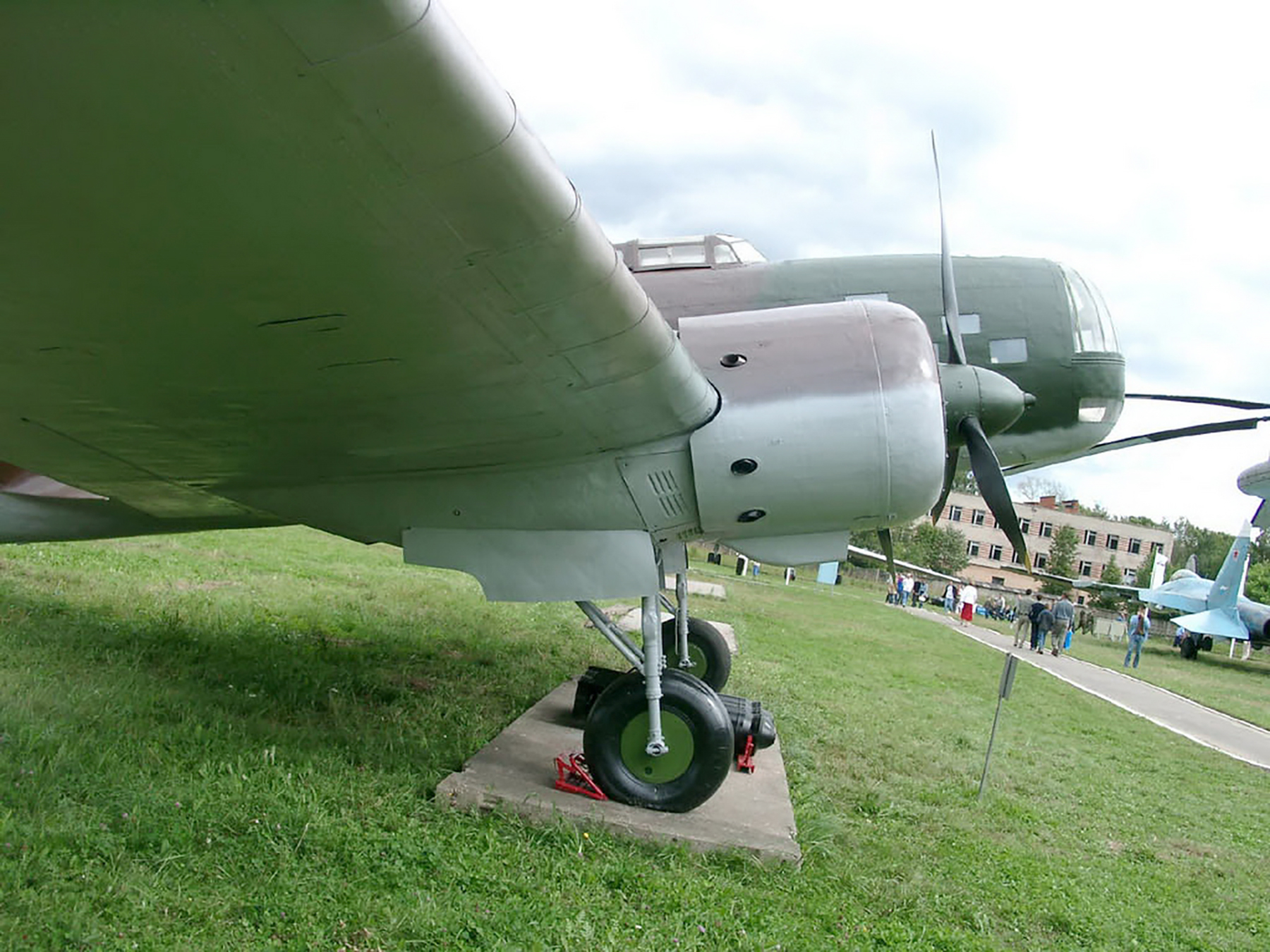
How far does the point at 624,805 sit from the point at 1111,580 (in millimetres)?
73416

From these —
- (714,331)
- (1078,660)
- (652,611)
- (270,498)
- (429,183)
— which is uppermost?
(714,331)

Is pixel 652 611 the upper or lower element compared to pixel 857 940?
upper

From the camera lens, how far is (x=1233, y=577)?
28.3m

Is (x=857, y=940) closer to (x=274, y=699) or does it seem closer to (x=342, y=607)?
(x=274, y=699)

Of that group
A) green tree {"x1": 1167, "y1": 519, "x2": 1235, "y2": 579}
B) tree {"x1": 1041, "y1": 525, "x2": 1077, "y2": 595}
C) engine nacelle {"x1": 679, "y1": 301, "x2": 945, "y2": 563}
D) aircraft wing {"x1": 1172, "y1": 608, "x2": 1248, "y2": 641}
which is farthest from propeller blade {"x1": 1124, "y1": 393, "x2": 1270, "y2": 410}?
green tree {"x1": 1167, "y1": 519, "x2": 1235, "y2": 579}

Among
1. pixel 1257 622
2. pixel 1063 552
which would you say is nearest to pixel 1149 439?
pixel 1257 622

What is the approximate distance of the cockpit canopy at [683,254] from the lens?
6.66 m

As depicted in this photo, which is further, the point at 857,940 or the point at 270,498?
the point at 270,498

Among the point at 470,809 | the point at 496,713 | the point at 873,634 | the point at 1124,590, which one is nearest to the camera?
the point at 470,809

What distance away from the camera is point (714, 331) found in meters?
4.32

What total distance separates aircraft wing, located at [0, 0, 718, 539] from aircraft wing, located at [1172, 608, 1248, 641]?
29.1 metres

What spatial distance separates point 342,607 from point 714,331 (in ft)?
19.5

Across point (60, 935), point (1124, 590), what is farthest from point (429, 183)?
point (1124, 590)

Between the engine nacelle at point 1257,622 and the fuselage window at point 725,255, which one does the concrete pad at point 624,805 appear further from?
the engine nacelle at point 1257,622
